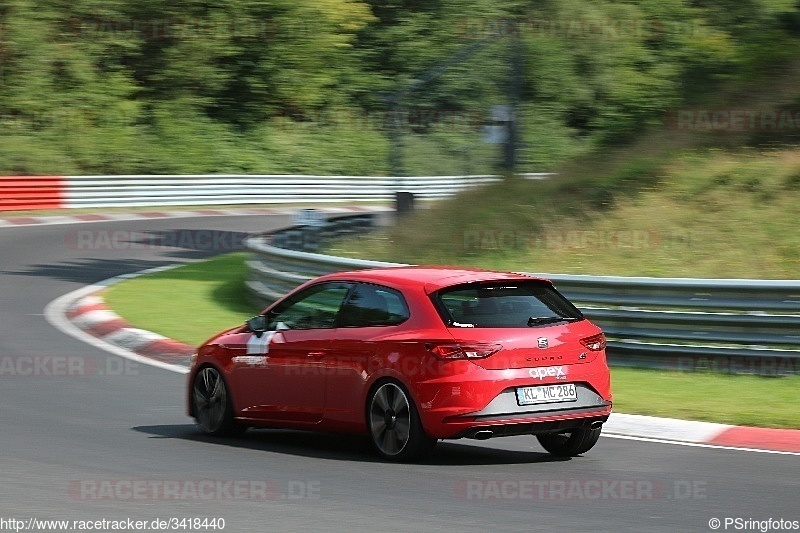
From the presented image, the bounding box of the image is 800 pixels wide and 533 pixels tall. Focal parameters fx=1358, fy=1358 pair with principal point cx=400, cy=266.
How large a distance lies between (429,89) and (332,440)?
25031mm

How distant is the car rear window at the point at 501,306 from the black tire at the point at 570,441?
2.61 feet

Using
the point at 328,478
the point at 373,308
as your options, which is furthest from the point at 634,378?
the point at 328,478

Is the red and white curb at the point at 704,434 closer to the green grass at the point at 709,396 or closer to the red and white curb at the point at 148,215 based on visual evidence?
the green grass at the point at 709,396

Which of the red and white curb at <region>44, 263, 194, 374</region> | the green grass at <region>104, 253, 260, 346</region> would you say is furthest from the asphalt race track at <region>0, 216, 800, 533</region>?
the green grass at <region>104, 253, 260, 346</region>

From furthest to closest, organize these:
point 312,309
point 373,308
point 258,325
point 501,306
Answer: point 258,325 → point 312,309 → point 373,308 → point 501,306

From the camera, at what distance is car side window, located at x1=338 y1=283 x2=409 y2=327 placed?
29.8ft

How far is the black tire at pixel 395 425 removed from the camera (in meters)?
8.71

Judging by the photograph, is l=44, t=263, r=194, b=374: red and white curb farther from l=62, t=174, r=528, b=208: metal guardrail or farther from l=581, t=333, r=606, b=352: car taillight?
l=62, t=174, r=528, b=208: metal guardrail

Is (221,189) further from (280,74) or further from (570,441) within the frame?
(570,441)

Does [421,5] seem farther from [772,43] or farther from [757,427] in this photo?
[757,427]

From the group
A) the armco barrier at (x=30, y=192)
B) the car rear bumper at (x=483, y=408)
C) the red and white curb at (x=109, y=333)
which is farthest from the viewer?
the armco barrier at (x=30, y=192)

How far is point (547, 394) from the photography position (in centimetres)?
879

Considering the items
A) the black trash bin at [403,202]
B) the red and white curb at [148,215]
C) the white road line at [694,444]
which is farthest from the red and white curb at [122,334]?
the red and white curb at [148,215]

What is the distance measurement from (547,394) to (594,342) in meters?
0.58
